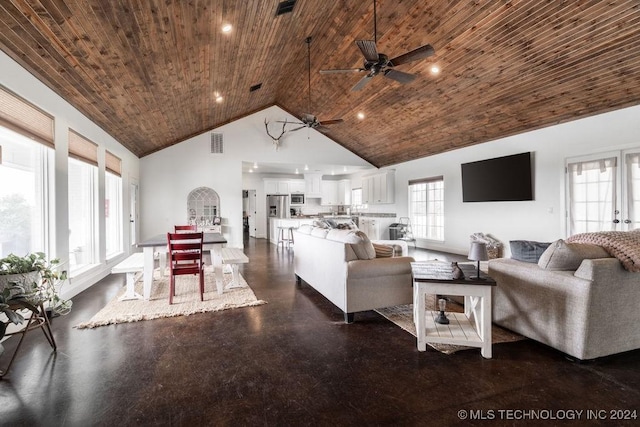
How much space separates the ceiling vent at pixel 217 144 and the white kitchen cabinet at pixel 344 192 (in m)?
4.83

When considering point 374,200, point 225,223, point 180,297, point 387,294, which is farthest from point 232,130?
point 387,294

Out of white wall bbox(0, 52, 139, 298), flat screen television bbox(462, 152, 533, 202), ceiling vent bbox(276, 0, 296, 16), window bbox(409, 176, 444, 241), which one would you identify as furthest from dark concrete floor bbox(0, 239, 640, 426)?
window bbox(409, 176, 444, 241)

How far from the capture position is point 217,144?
318 inches

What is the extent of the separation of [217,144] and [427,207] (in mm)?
6035

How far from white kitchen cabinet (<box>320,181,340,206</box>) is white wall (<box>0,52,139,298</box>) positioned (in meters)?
7.05

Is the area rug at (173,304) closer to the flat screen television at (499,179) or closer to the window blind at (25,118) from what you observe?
the window blind at (25,118)

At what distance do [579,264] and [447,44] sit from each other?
3.50m

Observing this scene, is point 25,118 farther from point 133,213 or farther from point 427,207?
point 427,207

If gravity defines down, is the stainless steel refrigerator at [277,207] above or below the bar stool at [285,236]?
above

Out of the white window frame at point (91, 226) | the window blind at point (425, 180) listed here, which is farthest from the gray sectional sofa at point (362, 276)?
the window blind at point (425, 180)

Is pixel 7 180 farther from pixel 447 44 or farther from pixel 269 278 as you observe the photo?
pixel 447 44

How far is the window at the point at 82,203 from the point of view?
4.19m

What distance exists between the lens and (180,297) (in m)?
3.85

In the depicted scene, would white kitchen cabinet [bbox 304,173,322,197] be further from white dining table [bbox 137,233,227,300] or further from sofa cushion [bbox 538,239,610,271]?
sofa cushion [bbox 538,239,610,271]
